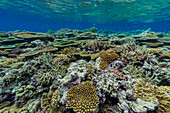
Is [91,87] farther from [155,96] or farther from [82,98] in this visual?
[155,96]

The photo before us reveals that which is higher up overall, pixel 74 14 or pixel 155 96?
pixel 74 14

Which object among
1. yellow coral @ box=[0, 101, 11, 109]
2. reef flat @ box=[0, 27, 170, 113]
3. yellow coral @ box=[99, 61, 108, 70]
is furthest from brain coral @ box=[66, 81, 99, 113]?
yellow coral @ box=[0, 101, 11, 109]

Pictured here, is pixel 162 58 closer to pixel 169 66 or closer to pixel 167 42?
pixel 169 66

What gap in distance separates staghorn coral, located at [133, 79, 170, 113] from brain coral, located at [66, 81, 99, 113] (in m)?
1.68

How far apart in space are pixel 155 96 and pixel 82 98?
8.48ft

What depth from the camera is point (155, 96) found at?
103 inches

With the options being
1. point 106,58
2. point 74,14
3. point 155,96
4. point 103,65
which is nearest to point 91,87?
point 103,65

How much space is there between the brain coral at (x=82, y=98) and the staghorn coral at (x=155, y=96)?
5.51 ft

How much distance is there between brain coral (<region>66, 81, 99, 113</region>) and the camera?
2107 mm

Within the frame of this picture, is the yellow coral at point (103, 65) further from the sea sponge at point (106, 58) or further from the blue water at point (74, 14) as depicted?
the blue water at point (74, 14)

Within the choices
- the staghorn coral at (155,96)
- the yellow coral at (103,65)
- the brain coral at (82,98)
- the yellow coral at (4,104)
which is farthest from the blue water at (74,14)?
the staghorn coral at (155,96)

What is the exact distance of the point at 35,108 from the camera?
10.5 feet

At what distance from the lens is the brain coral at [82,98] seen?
6.91 ft

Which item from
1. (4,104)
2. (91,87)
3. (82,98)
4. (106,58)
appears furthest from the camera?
(106,58)
